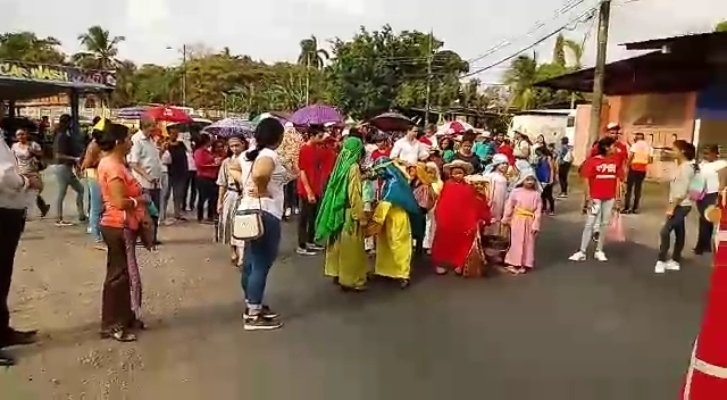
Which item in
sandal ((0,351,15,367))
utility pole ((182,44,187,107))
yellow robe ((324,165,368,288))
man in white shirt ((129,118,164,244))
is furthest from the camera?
utility pole ((182,44,187,107))

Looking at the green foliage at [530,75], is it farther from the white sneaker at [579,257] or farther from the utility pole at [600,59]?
the white sneaker at [579,257]

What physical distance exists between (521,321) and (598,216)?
12.3ft

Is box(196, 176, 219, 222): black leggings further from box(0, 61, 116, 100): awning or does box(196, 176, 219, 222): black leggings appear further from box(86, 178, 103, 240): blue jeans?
box(0, 61, 116, 100): awning

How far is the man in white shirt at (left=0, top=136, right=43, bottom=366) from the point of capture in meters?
5.21

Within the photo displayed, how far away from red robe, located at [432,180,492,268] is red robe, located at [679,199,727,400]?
5.80 meters

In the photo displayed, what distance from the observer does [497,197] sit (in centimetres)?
991

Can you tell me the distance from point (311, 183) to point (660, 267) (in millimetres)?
4390

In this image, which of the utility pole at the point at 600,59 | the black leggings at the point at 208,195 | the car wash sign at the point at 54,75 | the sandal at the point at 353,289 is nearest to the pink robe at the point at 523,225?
the sandal at the point at 353,289

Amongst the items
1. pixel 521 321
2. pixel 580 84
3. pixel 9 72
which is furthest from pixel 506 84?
pixel 521 321

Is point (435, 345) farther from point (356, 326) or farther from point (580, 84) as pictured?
point (580, 84)

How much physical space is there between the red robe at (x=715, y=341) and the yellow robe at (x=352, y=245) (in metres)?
4.82

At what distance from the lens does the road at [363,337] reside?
194 inches

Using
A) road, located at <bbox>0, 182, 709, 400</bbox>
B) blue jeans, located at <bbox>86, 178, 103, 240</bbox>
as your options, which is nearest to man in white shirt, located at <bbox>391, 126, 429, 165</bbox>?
road, located at <bbox>0, 182, 709, 400</bbox>

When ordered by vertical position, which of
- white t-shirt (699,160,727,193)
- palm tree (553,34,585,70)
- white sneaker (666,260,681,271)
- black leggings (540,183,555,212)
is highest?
palm tree (553,34,585,70)
